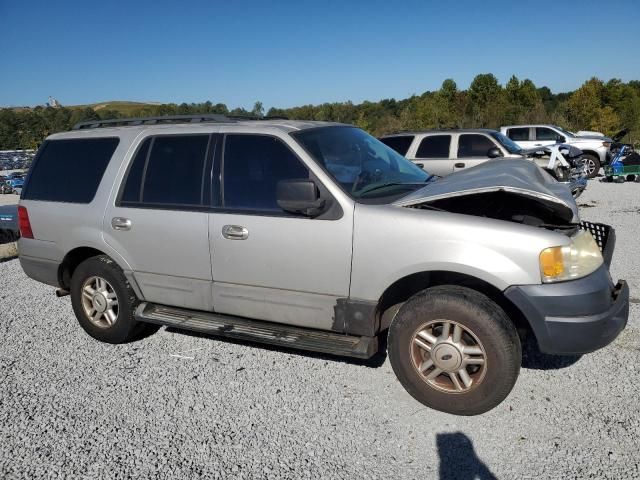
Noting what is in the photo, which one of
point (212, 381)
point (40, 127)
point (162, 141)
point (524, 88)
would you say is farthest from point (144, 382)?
point (40, 127)

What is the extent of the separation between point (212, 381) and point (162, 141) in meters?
2.01

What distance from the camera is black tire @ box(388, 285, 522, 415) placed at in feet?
9.84

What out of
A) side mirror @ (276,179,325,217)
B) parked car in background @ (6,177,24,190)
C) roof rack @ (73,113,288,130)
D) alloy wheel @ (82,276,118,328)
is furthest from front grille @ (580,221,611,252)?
parked car in background @ (6,177,24,190)

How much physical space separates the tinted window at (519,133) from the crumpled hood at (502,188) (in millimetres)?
15510

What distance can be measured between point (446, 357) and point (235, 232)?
Result: 171 centimetres

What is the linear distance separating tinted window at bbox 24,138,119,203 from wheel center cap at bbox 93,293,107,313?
33.6 inches

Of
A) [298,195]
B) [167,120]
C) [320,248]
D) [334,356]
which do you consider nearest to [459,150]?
[167,120]

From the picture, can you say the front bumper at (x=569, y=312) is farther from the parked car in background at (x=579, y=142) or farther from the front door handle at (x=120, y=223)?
the parked car in background at (x=579, y=142)

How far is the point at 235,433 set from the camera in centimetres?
308

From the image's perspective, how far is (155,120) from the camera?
4535mm

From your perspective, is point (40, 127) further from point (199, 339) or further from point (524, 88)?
point (199, 339)

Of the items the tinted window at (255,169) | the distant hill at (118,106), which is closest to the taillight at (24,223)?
the tinted window at (255,169)

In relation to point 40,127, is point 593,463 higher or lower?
higher

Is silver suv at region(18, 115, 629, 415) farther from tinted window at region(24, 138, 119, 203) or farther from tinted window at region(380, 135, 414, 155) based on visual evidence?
tinted window at region(380, 135, 414, 155)
